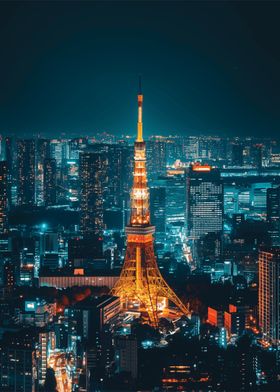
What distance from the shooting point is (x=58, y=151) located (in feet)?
59.1

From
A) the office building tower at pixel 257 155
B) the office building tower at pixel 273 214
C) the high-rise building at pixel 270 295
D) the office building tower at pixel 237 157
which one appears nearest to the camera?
the high-rise building at pixel 270 295

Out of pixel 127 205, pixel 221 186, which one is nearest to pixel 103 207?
pixel 127 205

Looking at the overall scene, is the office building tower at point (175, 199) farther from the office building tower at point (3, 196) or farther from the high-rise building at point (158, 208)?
the office building tower at point (3, 196)

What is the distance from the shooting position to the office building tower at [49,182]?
16.9m

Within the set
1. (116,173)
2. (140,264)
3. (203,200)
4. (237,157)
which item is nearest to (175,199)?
(203,200)

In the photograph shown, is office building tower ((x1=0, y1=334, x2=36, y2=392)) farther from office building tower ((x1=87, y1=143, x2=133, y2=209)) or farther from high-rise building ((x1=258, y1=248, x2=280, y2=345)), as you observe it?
office building tower ((x1=87, y1=143, x2=133, y2=209))

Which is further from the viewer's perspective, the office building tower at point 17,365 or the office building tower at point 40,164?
the office building tower at point 40,164

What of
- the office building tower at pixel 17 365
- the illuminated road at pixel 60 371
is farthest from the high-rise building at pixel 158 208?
the office building tower at pixel 17 365

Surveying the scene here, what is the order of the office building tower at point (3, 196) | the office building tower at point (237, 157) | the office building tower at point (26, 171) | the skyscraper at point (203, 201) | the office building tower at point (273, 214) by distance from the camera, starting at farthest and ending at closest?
the office building tower at point (237, 157) < the office building tower at point (26, 171) < the skyscraper at point (203, 201) < the office building tower at point (3, 196) < the office building tower at point (273, 214)

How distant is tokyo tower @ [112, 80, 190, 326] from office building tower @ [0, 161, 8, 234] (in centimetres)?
415

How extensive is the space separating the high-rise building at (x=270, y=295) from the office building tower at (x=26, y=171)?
706 centimetres

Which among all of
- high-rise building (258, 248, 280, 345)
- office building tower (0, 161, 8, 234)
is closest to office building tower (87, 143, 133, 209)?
office building tower (0, 161, 8, 234)

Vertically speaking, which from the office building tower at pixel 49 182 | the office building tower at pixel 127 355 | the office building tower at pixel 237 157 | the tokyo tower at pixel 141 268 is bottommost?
the office building tower at pixel 127 355

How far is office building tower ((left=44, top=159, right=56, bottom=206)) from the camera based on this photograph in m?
16.9
